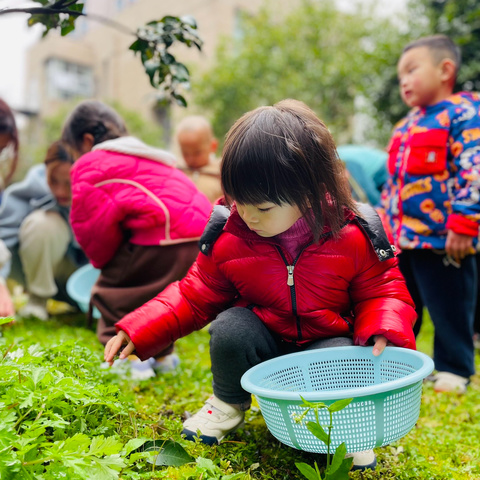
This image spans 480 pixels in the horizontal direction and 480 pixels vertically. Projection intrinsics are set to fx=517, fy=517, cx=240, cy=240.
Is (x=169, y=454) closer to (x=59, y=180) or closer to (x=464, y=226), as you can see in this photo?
(x=464, y=226)

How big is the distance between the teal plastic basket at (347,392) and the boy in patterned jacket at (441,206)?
1025 mm

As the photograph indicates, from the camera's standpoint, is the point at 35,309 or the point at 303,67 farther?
the point at 303,67

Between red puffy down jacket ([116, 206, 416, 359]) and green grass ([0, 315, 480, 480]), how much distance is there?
0.28 metres

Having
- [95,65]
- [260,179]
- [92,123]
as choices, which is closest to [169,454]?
[260,179]

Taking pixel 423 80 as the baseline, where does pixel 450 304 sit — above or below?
below

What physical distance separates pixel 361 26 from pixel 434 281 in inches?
434

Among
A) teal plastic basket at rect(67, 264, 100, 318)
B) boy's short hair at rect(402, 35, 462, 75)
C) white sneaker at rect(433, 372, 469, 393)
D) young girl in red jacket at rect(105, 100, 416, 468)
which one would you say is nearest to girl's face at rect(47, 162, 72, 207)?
teal plastic basket at rect(67, 264, 100, 318)

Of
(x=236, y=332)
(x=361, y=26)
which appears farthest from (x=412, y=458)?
(x=361, y=26)

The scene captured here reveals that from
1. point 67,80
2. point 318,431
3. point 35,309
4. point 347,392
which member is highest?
point 67,80

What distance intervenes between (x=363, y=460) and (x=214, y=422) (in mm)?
461

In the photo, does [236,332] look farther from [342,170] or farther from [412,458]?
[412,458]

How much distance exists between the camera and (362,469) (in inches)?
59.5

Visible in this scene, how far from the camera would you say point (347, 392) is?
1.21 m

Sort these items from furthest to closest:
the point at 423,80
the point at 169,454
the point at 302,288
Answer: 1. the point at 423,80
2. the point at 302,288
3. the point at 169,454
